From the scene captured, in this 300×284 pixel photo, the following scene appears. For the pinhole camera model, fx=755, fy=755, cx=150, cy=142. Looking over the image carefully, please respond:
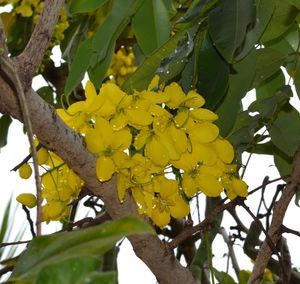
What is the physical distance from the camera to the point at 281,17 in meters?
0.85

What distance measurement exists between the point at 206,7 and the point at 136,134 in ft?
0.44

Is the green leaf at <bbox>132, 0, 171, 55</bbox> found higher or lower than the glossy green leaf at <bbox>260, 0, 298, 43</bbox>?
higher

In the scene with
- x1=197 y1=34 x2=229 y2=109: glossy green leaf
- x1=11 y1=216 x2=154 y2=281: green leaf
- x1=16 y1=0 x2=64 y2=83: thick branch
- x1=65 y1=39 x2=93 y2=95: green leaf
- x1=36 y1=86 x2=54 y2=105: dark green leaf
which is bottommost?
x1=11 y1=216 x2=154 y2=281: green leaf

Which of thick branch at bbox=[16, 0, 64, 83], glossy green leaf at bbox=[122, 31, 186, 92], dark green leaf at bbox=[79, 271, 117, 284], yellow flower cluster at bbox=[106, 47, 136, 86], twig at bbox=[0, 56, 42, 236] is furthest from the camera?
yellow flower cluster at bbox=[106, 47, 136, 86]

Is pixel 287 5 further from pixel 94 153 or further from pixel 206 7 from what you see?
pixel 94 153

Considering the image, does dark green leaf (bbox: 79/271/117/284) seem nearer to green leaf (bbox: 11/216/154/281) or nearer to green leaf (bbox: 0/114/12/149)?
green leaf (bbox: 11/216/154/281)

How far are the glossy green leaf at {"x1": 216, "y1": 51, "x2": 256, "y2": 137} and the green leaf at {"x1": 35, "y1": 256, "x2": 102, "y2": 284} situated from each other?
1.47 feet

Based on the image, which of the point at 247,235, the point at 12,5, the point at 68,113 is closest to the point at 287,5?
the point at 68,113

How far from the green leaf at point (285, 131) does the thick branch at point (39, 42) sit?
37cm

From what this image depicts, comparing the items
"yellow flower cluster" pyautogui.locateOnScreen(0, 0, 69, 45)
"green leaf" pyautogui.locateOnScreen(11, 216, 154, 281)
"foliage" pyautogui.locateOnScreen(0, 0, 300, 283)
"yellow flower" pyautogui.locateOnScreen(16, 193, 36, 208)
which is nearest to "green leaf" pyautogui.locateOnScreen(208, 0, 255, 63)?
"foliage" pyautogui.locateOnScreen(0, 0, 300, 283)

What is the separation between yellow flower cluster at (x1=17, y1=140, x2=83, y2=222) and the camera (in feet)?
2.38

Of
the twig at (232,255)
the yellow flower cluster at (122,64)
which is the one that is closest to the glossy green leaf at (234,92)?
the twig at (232,255)

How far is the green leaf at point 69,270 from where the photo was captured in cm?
37

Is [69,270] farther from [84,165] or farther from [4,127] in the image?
[4,127]
